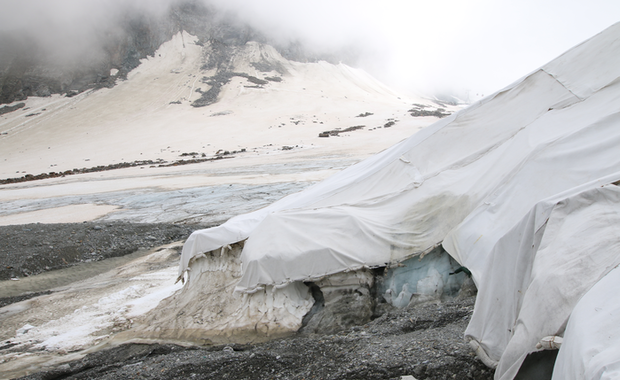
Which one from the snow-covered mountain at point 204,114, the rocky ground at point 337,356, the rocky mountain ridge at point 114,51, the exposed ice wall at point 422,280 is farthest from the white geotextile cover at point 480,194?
the rocky mountain ridge at point 114,51

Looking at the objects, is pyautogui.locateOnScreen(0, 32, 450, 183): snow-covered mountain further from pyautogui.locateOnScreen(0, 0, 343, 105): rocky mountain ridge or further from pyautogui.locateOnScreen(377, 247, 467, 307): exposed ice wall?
pyautogui.locateOnScreen(377, 247, 467, 307): exposed ice wall

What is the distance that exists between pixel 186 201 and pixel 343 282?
11268 millimetres

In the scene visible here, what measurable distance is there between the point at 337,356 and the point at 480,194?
2463mm

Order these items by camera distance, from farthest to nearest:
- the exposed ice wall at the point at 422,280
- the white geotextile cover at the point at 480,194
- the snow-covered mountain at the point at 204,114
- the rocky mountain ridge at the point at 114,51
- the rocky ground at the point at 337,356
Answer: the rocky mountain ridge at the point at 114,51, the snow-covered mountain at the point at 204,114, the exposed ice wall at the point at 422,280, the rocky ground at the point at 337,356, the white geotextile cover at the point at 480,194

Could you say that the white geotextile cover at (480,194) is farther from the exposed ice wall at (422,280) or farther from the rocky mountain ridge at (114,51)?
the rocky mountain ridge at (114,51)

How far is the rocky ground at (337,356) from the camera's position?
3.12 meters

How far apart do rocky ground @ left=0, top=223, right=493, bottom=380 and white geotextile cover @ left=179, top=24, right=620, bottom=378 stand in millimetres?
392

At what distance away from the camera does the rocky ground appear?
3.12 metres

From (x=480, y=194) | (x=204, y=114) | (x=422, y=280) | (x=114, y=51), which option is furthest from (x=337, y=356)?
(x=114, y=51)

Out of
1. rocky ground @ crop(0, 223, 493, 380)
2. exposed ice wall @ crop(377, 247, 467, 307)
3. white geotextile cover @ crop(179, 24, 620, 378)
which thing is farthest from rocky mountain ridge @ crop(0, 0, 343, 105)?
exposed ice wall @ crop(377, 247, 467, 307)

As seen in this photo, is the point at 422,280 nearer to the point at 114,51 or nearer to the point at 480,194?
the point at 480,194

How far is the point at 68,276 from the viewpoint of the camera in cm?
889

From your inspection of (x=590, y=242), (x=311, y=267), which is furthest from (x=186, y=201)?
(x=590, y=242)

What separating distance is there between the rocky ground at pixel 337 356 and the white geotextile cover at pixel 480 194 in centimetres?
39
